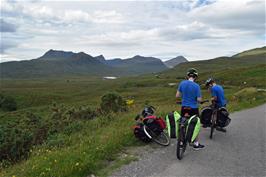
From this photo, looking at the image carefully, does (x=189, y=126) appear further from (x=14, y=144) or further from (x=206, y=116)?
(x=14, y=144)

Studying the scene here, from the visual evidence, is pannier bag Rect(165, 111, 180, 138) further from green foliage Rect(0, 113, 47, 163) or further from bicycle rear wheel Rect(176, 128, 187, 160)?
green foliage Rect(0, 113, 47, 163)

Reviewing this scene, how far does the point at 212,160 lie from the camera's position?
881 cm

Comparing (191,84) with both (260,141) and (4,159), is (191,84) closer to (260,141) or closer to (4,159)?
(260,141)

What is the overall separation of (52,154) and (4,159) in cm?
282

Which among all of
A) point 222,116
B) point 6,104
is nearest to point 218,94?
point 222,116

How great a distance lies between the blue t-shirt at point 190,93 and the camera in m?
9.50

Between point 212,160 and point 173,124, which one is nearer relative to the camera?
point 212,160

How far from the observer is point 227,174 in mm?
7637

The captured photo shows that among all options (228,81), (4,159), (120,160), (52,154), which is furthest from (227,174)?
(228,81)

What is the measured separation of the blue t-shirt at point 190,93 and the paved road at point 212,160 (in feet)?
4.62

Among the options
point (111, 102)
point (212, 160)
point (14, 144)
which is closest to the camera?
point (212, 160)

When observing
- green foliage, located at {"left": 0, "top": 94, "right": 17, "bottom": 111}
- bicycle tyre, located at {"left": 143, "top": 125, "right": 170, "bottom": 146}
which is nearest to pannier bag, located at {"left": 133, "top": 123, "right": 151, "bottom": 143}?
bicycle tyre, located at {"left": 143, "top": 125, "right": 170, "bottom": 146}

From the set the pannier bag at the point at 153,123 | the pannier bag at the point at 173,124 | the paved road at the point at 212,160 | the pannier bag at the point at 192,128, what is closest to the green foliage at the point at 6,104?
the paved road at the point at 212,160

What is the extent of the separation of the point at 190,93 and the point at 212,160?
1.94 meters
